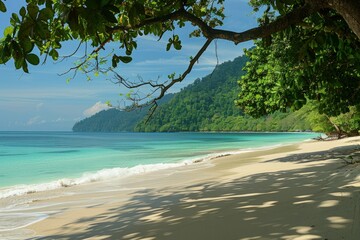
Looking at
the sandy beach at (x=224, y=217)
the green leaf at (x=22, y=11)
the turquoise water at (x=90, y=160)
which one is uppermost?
the green leaf at (x=22, y=11)

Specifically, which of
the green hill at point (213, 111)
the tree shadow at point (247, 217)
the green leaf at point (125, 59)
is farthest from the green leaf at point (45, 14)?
the green hill at point (213, 111)

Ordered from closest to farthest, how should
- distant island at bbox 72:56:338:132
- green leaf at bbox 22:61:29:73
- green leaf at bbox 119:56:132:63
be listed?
green leaf at bbox 22:61:29:73 < green leaf at bbox 119:56:132:63 < distant island at bbox 72:56:338:132

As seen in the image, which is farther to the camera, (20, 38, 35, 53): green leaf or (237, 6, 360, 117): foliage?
(237, 6, 360, 117): foliage

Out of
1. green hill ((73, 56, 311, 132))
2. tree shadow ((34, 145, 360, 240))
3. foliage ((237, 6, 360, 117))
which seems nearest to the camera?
tree shadow ((34, 145, 360, 240))

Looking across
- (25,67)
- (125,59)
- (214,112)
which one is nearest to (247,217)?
(125,59)

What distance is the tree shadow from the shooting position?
3.96 meters

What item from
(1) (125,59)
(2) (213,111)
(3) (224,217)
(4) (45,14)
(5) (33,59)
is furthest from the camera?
(2) (213,111)

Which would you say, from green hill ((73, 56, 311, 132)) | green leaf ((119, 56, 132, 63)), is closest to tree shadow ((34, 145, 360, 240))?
green leaf ((119, 56, 132, 63))

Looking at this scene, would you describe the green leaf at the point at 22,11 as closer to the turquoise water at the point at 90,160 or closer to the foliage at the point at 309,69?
the foliage at the point at 309,69

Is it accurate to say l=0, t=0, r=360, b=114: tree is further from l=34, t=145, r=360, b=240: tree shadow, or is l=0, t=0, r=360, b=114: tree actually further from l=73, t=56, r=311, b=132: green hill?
l=73, t=56, r=311, b=132: green hill

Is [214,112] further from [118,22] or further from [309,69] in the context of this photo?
[118,22]

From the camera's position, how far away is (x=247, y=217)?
15.9 feet

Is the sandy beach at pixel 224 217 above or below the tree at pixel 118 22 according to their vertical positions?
below

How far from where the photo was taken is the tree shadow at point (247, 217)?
3957 millimetres
